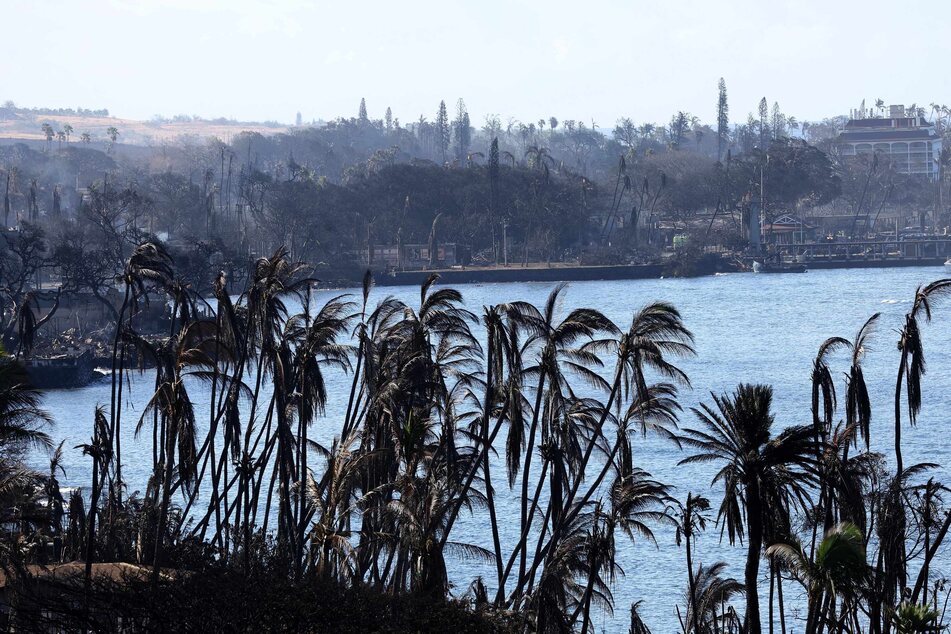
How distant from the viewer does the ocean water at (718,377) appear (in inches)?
1550

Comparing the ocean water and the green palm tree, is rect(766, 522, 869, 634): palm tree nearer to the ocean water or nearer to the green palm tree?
the green palm tree

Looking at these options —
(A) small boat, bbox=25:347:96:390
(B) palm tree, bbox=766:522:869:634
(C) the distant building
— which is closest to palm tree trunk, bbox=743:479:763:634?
(B) palm tree, bbox=766:522:869:634

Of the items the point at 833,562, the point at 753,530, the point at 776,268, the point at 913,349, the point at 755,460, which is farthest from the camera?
the point at 776,268

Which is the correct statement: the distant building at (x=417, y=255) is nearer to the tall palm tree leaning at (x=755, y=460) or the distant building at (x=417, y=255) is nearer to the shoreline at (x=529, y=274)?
the shoreline at (x=529, y=274)

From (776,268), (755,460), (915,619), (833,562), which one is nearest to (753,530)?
(755,460)

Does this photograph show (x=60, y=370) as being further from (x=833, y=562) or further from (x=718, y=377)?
(x=833, y=562)

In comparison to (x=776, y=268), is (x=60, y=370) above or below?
below

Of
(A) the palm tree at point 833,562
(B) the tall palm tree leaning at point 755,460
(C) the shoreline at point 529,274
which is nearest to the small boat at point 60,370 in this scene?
(C) the shoreline at point 529,274

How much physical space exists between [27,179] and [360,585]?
17012 cm

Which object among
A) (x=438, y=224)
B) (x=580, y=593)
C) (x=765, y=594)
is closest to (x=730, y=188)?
(x=438, y=224)

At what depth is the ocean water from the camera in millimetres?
39375

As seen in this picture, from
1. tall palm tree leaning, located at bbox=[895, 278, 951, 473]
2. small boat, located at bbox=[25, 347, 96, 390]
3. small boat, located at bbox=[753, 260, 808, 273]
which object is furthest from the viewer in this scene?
small boat, located at bbox=[753, 260, 808, 273]

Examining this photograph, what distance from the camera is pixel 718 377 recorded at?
248 feet

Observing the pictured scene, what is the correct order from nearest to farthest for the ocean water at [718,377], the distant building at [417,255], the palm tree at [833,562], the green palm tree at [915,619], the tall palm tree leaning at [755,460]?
1. the green palm tree at [915,619]
2. the palm tree at [833,562]
3. the tall palm tree leaning at [755,460]
4. the ocean water at [718,377]
5. the distant building at [417,255]
